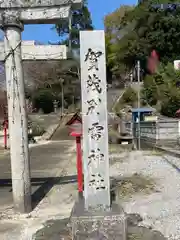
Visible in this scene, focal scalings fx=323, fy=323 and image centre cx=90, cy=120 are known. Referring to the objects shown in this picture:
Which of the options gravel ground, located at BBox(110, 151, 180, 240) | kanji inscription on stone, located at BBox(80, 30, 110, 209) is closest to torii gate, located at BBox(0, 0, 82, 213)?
kanji inscription on stone, located at BBox(80, 30, 110, 209)

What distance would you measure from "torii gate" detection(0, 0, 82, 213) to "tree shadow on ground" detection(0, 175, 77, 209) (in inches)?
33.0

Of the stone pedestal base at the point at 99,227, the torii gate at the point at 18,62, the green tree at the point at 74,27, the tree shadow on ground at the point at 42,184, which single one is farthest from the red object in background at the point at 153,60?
the stone pedestal base at the point at 99,227

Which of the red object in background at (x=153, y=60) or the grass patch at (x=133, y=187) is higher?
the red object in background at (x=153, y=60)

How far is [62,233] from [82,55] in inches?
95.8

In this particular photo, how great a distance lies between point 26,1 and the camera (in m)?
5.44

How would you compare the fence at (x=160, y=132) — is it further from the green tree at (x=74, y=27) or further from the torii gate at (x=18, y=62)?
the torii gate at (x=18, y=62)

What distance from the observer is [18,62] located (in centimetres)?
552

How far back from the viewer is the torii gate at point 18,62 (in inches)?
214

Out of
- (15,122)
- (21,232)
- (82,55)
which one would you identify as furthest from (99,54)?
(21,232)

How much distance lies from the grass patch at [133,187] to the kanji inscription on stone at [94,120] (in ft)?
6.53

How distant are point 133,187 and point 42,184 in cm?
243

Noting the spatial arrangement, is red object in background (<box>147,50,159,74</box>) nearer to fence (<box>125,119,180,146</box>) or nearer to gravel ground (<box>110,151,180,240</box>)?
fence (<box>125,119,180,146</box>)

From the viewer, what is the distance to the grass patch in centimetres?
633

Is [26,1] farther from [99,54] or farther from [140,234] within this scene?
[140,234]
